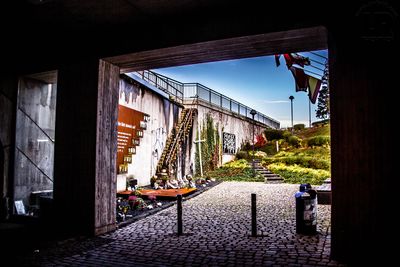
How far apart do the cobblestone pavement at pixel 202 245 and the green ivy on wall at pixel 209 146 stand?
1322 centimetres

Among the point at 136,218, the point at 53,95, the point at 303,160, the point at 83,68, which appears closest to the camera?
the point at 83,68

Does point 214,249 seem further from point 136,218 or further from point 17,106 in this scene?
point 17,106

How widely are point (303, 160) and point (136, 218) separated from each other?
59.6 feet

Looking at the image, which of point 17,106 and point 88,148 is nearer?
point 88,148

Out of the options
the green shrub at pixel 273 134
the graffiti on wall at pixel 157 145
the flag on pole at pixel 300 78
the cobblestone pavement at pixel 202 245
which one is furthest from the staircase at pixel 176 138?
the green shrub at pixel 273 134

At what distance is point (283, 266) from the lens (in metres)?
4.74

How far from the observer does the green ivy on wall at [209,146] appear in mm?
22312

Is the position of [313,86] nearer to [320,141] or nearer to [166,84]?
[166,84]

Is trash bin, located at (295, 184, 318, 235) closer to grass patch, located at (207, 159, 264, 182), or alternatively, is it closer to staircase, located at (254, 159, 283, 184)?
staircase, located at (254, 159, 283, 184)

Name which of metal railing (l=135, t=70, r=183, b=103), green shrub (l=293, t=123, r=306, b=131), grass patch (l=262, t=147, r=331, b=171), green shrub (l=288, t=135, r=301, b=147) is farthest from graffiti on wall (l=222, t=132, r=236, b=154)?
green shrub (l=293, t=123, r=306, b=131)

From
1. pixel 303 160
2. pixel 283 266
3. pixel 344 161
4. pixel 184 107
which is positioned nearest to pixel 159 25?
pixel 344 161

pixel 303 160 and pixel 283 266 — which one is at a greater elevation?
pixel 303 160

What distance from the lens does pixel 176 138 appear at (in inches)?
727

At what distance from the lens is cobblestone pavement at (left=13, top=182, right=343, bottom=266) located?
16.4 ft
